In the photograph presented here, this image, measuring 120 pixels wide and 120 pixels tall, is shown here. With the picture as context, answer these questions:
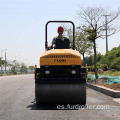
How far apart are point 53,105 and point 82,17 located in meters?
15.0

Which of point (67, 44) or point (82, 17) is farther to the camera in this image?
point (82, 17)

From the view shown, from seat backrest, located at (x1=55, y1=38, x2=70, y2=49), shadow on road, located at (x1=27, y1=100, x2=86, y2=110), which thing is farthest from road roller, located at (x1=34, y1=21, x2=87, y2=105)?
seat backrest, located at (x1=55, y1=38, x2=70, y2=49)

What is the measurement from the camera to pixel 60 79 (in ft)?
28.3

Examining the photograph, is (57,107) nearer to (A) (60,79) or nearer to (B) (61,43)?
(A) (60,79)

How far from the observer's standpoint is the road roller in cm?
864

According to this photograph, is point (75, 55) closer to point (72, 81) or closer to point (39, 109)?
point (72, 81)

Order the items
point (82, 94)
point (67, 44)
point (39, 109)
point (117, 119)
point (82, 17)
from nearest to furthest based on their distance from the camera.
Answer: point (117, 119)
point (39, 109)
point (82, 94)
point (67, 44)
point (82, 17)

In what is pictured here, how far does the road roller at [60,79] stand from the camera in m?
8.64

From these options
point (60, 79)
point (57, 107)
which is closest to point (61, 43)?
point (60, 79)

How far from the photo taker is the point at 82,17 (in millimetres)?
22938

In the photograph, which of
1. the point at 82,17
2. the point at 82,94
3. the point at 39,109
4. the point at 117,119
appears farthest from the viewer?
the point at 82,17

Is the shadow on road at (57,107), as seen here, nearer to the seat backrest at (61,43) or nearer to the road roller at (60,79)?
the road roller at (60,79)

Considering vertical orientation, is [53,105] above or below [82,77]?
below

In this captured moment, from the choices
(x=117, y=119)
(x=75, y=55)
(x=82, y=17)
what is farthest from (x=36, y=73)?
(x=82, y=17)
